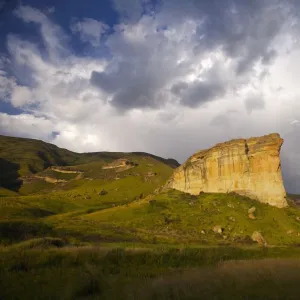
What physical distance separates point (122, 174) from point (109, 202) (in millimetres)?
52938

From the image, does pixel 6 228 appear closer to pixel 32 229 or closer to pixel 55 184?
pixel 32 229

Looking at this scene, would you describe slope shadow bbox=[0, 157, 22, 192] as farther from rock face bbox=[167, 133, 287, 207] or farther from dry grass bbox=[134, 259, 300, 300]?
dry grass bbox=[134, 259, 300, 300]

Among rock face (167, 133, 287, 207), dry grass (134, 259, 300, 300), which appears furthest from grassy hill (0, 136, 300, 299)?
rock face (167, 133, 287, 207)

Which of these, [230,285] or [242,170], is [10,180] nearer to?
[242,170]

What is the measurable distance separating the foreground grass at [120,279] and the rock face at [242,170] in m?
71.5

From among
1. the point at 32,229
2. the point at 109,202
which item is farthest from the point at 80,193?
the point at 32,229

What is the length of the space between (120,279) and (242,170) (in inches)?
3168

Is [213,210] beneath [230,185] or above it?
beneath

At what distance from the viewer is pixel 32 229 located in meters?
36.9

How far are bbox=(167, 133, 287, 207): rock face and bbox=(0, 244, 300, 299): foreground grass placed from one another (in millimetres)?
71527

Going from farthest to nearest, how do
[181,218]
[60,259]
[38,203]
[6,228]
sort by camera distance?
[38,203]
[181,218]
[6,228]
[60,259]

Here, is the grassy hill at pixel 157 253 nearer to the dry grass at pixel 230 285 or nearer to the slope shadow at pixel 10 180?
the dry grass at pixel 230 285

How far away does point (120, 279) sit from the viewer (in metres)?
9.65

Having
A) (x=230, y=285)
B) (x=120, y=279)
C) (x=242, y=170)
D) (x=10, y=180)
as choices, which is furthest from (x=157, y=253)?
(x=10, y=180)
